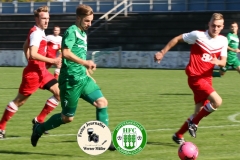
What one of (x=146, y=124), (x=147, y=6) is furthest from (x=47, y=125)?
(x=147, y=6)

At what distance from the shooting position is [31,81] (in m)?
10.7

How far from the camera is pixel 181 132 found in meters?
10.0

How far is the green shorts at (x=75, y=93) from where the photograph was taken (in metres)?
8.91

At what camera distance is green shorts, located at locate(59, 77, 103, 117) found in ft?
29.2

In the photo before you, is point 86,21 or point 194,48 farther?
point 194,48

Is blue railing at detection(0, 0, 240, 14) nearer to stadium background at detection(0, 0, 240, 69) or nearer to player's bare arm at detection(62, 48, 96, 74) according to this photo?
stadium background at detection(0, 0, 240, 69)

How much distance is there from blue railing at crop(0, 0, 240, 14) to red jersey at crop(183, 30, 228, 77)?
3158 cm

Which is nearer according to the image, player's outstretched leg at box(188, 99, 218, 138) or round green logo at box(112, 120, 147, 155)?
round green logo at box(112, 120, 147, 155)

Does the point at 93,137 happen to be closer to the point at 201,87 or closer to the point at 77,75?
the point at 77,75

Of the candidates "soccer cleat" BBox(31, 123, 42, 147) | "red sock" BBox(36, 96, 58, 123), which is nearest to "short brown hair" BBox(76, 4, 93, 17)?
"soccer cleat" BBox(31, 123, 42, 147)

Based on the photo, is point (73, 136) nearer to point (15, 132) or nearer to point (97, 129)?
point (15, 132)

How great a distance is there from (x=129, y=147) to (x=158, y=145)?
173cm

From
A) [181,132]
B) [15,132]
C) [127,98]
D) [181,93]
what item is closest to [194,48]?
[181,132]

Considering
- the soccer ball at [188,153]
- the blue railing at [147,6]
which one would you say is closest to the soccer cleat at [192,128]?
the soccer ball at [188,153]
